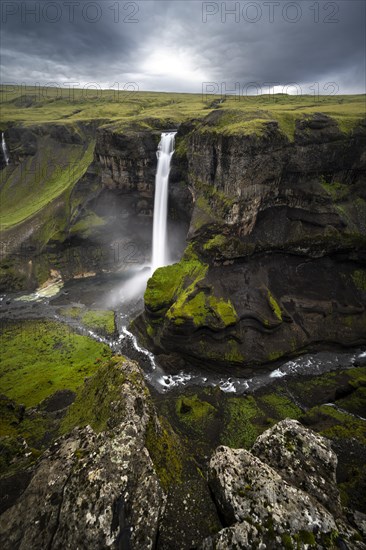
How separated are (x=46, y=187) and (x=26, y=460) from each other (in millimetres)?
78208

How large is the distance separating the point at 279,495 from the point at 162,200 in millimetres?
48214

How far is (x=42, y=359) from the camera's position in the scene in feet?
107

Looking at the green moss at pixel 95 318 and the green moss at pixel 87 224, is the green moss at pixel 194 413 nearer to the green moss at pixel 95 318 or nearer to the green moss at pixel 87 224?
the green moss at pixel 95 318

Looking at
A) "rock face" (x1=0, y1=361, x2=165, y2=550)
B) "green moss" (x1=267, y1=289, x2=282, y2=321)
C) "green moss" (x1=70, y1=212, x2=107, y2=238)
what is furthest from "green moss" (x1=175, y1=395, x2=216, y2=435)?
"green moss" (x1=70, y1=212, x2=107, y2=238)

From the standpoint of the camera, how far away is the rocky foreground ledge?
6.88 metres

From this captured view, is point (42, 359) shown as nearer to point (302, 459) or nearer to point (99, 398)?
point (99, 398)

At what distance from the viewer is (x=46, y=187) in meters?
74.8

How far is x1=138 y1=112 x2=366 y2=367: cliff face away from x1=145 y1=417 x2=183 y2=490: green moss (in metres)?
19.2

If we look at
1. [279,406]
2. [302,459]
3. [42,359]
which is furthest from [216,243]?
[302,459]

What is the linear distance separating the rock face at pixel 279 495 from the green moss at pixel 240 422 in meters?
12.2

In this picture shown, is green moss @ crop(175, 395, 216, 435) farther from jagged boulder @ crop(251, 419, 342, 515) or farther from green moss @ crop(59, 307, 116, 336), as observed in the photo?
green moss @ crop(59, 307, 116, 336)

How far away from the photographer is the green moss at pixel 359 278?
36031mm

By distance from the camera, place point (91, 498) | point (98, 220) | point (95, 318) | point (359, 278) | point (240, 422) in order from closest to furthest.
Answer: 1. point (91, 498)
2. point (240, 422)
3. point (359, 278)
4. point (95, 318)
5. point (98, 220)

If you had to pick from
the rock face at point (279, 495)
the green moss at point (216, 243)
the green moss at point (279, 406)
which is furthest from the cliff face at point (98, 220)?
the rock face at point (279, 495)
